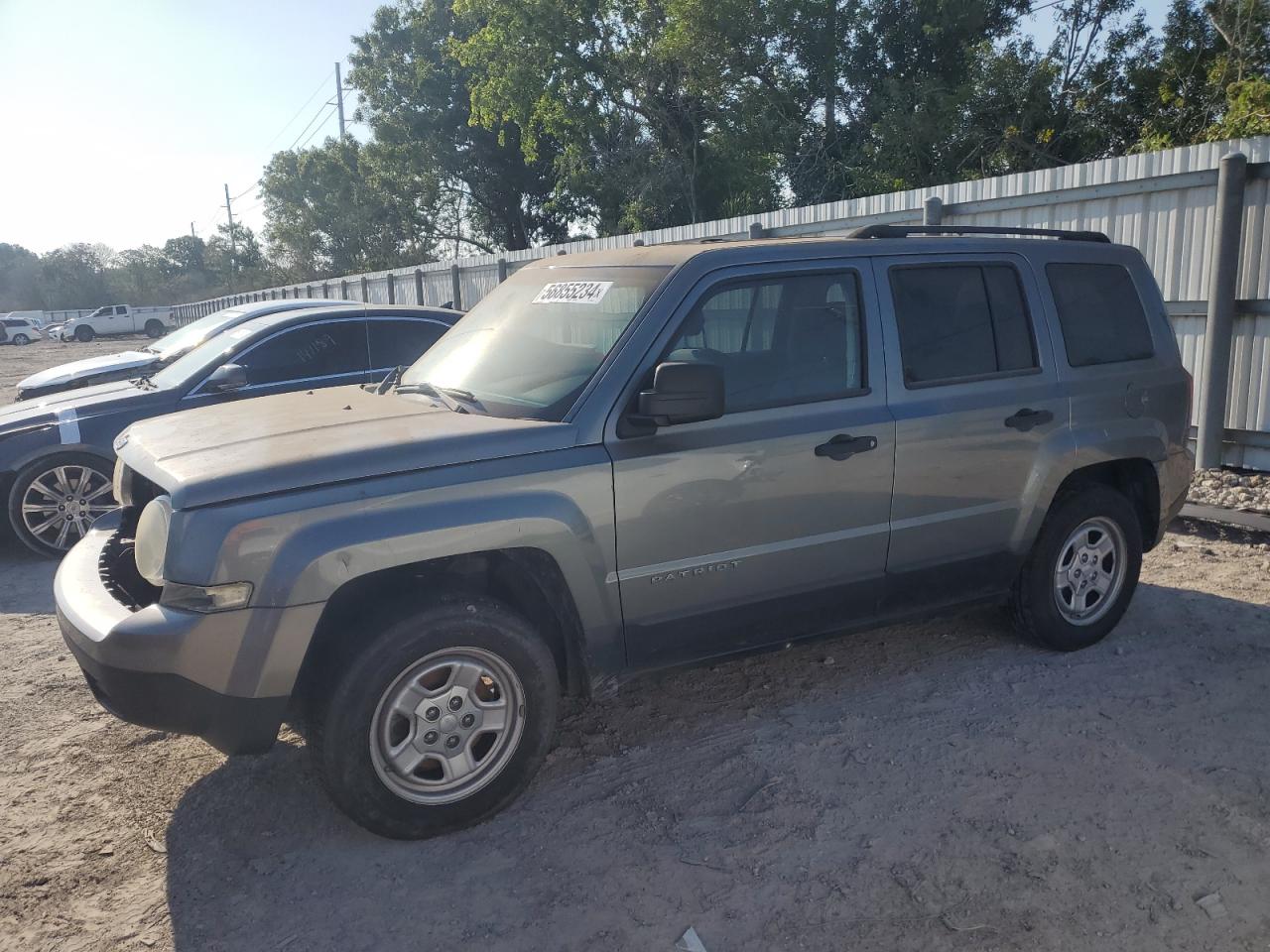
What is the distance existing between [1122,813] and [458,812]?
2259mm

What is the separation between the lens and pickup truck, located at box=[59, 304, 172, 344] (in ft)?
170

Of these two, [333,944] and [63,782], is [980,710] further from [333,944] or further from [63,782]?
[63,782]

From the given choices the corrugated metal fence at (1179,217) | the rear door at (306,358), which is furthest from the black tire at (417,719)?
the rear door at (306,358)

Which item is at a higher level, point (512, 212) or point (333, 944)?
point (512, 212)

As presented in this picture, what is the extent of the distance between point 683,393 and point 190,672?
1771 millimetres

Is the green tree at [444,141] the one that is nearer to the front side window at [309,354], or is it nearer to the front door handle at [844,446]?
the front side window at [309,354]

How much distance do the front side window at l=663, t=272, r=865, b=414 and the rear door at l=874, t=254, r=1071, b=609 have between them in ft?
0.66

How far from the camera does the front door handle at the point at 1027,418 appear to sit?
4.45 metres

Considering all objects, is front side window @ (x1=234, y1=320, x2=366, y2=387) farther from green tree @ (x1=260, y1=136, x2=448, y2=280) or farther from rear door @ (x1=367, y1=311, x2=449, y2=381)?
green tree @ (x1=260, y1=136, x2=448, y2=280)

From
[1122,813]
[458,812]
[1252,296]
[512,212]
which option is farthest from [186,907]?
[512,212]

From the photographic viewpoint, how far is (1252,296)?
7.39 m

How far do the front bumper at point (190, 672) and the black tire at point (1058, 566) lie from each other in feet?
10.9

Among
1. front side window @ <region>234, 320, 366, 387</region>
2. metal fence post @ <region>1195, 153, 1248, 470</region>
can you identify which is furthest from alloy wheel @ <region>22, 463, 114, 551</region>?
metal fence post @ <region>1195, 153, 1248, 470</region>

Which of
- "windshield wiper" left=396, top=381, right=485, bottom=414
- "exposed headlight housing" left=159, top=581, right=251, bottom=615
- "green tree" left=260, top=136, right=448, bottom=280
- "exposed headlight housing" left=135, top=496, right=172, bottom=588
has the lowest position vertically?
"exposed headlight housing" left=159, top=581, right=251, bottom=615
